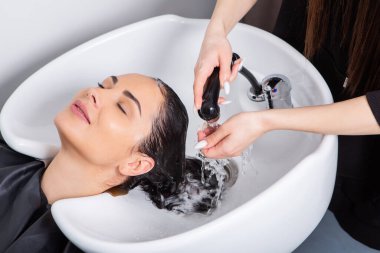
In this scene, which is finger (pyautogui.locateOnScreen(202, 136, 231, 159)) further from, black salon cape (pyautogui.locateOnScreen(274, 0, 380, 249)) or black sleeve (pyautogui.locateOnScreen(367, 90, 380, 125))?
black salon cape (pyautogui.locateOnScreen(274, 0, 380, 249))

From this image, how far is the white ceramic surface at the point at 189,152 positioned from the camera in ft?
A: 3.18

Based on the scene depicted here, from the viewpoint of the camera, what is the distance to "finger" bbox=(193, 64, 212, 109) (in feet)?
3.66

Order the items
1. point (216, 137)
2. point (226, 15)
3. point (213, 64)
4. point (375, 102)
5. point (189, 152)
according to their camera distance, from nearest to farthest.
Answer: point (375, 102), point (216, 137), point (213, 64), point (226, 15), point (189, 152)

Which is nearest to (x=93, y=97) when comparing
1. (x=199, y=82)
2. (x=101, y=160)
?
(x=101, y=160)

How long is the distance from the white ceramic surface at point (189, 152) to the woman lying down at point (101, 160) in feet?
0.20

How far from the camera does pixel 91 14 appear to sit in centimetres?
148

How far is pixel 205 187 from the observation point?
4.44ft

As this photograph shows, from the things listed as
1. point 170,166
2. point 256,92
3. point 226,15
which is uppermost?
point 226,15

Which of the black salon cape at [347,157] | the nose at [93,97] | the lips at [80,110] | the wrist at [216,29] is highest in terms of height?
the wrist at [216,29]

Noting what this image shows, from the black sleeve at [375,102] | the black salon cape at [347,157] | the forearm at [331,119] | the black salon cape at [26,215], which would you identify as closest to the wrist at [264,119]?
the forearm at [331,119]

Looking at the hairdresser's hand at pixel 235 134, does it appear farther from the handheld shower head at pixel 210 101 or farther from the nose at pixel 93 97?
the nose at pixel 93 97

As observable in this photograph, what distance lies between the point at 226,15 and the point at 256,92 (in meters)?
0.24

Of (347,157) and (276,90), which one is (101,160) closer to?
(276,90)

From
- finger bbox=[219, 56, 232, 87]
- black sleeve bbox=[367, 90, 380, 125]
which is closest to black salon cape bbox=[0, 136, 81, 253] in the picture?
finger bbox=[219, 56, 232, 87]
